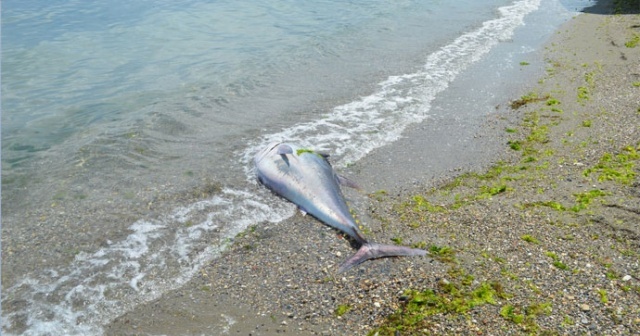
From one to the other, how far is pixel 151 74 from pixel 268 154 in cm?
670

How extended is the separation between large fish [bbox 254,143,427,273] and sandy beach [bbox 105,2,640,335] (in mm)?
147

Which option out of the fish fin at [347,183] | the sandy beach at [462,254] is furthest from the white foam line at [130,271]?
the fish fin at [347,183]

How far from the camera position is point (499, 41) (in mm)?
15906

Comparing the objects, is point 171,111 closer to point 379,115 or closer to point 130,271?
point 379,115

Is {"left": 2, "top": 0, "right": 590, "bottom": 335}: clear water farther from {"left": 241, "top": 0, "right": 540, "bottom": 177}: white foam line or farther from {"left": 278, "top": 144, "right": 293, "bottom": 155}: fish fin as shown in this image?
{"left": 278, "top": 144, "right": 293, "bottom": 155}: fish fin

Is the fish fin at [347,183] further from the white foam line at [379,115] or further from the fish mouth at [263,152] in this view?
the fish mouth at [263,152]

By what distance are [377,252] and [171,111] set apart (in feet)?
21.5

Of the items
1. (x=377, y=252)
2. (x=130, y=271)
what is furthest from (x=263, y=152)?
(x=377, y=252)

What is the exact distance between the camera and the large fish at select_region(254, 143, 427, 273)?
5.25 m

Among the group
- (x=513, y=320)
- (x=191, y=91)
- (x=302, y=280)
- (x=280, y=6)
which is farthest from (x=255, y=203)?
(x=280, y=6)

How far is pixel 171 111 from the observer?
10.1 metres

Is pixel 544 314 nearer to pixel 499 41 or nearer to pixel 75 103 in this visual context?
pixel 75 103

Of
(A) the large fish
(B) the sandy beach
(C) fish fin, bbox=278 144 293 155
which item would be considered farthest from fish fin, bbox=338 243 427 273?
(C) fish fin, bbox=278 144 293 155

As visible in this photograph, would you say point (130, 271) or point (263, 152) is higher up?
point (263, 152)
